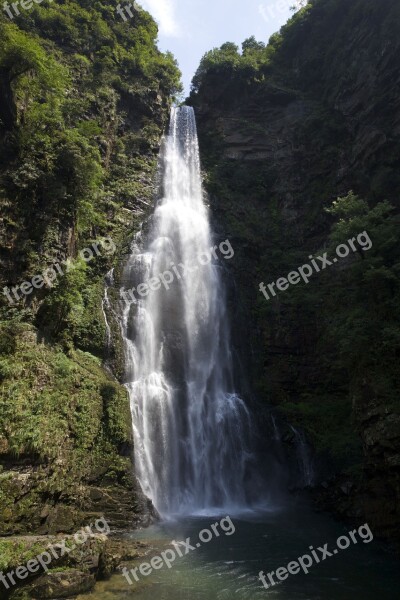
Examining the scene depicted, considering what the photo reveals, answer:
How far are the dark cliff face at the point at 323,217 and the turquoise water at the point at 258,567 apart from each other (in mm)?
1388

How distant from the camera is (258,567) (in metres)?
8.90

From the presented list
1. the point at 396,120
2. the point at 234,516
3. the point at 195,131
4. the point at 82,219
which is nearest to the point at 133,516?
the point at 234,516

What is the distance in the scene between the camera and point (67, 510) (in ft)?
33.6

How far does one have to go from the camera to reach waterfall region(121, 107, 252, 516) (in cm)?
1387

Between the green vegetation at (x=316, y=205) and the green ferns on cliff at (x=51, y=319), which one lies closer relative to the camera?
the green ferns on cliff at (x=51, y=319)

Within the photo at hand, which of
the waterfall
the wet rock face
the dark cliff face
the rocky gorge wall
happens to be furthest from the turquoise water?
the waterfall

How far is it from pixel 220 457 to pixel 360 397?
550 cm

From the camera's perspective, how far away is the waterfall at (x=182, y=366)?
13.9m

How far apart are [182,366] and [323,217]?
12.1 meters

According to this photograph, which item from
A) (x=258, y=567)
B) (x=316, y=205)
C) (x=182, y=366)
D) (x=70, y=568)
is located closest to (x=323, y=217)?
(x=316, y=205)

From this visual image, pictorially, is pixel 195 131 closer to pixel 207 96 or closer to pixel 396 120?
pixel 207 96

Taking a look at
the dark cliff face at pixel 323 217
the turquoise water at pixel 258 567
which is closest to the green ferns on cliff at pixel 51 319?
the turquoise water at pixel 258 567

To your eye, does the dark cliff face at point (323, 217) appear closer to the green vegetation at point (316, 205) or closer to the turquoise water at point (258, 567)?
the green vegetation at point (316, 205)

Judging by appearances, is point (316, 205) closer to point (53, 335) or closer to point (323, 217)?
point (323, 217)
